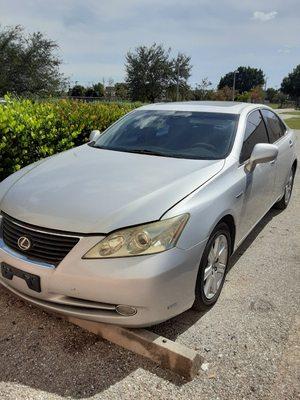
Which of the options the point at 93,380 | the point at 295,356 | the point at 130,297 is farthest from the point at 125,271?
the point at 295,356

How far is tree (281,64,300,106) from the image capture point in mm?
89562

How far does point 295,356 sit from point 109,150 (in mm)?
2402

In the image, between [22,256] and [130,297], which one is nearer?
[130,297]

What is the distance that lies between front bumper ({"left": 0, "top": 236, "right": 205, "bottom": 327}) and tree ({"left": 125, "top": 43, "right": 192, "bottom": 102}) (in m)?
37.4

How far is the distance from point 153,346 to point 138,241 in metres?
0.66

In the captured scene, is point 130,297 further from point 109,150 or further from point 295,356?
point 109,150

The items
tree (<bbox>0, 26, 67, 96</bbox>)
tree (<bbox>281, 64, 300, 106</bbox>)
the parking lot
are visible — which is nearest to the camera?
the parking lot

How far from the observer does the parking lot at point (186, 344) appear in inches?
94.1

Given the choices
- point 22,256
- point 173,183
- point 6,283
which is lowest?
point 6,283

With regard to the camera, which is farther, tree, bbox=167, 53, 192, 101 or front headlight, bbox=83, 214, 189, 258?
tree, bbox=167, 53, 192, 101

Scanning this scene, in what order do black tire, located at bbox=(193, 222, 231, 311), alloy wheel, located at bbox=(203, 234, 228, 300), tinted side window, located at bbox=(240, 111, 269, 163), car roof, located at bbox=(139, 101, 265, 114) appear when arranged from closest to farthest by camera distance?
black tire, located at bbox=(193, 222, 231, 311) → alloy wheel, located at bbox=(203, 234, 228, 300) → tinted side window, located at bbox=(240, 111, 269, 163) → car roof, located at bbox=(139, 101, 265, 114)

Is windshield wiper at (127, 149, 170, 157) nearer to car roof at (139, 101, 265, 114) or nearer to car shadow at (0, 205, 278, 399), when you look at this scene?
car roof at (139, 101, 265, 114)

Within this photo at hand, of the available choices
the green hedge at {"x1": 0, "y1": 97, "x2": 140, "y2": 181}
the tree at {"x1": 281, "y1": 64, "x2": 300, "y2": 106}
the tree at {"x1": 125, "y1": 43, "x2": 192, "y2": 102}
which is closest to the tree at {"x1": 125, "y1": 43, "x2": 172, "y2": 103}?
the tree at {"x1": 125, "y1": 43, "x2": 192, "y2": 102}

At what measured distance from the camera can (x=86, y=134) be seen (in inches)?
268
